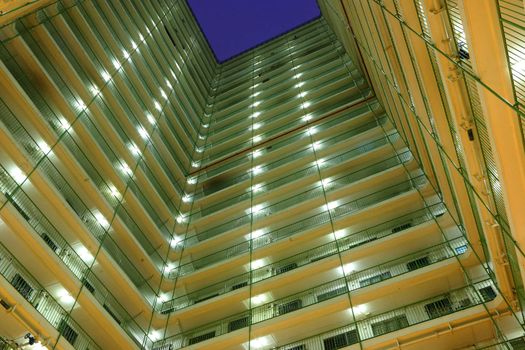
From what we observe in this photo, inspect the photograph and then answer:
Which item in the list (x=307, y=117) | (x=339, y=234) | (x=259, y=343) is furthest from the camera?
(x=307, y=117)

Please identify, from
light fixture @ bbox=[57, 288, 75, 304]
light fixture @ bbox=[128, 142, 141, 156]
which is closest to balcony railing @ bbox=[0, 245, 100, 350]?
light fixture @ bbox=[57, 288, 75, 304]

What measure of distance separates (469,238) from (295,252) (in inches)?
225

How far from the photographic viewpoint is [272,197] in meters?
17.0

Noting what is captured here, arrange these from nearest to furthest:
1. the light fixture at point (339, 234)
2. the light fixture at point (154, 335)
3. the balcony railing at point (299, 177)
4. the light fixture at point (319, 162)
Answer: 1. the light fixture at point (154, 335)
2. the light fixture at point (339, 234)
3. the balcony railing at point (299, 177)
4. the light fixture at point (319, 162)

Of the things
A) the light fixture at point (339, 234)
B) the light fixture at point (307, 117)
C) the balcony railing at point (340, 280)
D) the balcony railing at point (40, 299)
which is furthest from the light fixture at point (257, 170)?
the balcony railing at point (40, 299)

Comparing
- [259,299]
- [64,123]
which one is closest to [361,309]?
[259,299]

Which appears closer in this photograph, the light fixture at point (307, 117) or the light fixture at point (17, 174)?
the light fixture at point (17, 174)

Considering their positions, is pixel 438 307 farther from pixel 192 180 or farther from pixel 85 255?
pixel 192 180

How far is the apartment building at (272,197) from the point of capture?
7.31 metres

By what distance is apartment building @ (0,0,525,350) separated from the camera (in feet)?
24.0

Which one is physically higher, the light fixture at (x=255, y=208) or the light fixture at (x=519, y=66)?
the light fixture at (x=255, y=208)

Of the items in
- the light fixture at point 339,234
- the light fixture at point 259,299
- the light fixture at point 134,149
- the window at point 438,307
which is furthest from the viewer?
the light fixture at point 134,149

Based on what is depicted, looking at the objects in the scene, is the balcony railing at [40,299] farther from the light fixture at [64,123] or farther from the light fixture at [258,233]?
the light fixture at [258,233]

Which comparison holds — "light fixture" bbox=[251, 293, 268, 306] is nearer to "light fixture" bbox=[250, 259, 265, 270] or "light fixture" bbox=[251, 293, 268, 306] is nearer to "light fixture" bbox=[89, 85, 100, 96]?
"light fixture" bbox=[250, 259, 265, 270]
